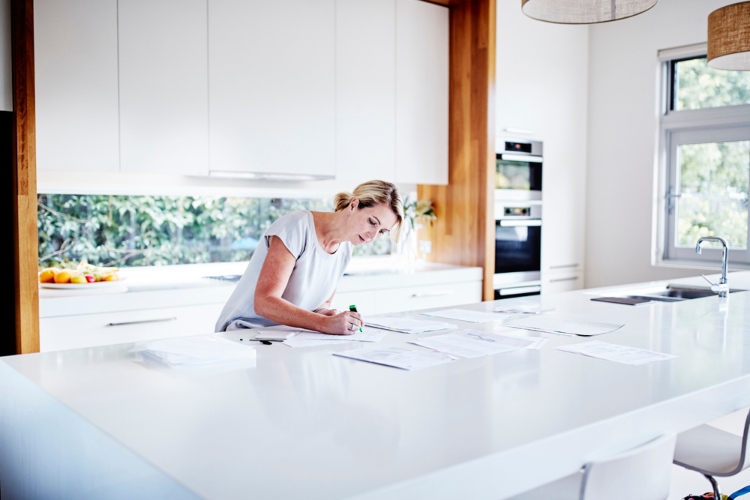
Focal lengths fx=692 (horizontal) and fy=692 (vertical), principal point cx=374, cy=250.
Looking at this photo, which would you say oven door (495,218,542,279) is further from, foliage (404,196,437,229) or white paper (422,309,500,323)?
white paper (422,309,500,323)

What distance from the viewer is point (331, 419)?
122cm

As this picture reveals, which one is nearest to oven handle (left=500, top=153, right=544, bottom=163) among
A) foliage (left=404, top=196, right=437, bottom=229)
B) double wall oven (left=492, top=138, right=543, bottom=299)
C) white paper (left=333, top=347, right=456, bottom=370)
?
double wall oven (left=492, top=138, right=543, bottom=299)

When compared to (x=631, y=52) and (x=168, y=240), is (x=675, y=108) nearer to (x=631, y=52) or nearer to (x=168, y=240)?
(x=631, y=52)

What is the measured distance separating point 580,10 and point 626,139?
3111mm

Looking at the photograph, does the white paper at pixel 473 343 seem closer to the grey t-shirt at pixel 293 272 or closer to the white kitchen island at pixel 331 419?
the white kitchen island at pixel 331 419

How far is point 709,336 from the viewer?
2.13 metres

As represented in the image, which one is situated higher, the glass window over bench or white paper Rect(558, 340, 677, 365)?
the glass window over bench

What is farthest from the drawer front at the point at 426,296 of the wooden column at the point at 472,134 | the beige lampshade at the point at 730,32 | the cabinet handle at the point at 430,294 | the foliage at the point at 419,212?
the beige lampshade at the point at 730,32

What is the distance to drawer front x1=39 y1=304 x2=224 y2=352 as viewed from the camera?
297 cm

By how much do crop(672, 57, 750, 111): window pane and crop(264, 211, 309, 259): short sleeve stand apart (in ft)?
11.7

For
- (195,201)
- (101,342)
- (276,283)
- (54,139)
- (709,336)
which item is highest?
(54,139)

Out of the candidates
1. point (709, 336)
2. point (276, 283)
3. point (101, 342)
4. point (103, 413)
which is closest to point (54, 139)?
point (101, 342)

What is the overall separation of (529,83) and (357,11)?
1.42m

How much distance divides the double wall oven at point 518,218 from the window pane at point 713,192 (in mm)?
1036
